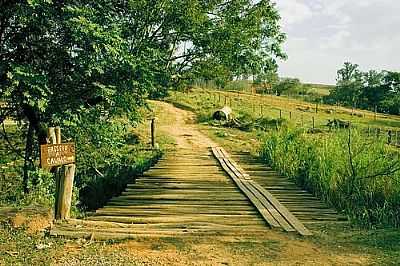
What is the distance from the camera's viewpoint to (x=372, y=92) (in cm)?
5138

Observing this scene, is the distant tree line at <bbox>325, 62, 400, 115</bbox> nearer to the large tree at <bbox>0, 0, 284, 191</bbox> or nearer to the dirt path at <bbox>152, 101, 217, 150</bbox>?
the dirt path at <bbox>152, 101, 217, 150</bbox>

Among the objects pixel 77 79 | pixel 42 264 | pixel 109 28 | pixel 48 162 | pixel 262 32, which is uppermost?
pixel 262 32

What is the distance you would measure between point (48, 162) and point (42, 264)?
57.3 inches

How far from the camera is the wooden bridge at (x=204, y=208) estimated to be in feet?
18.3

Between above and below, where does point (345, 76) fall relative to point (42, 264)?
above

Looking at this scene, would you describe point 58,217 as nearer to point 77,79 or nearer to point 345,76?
point 77,79

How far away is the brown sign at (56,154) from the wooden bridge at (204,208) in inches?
28.2

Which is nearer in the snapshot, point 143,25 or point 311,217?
point 311,217

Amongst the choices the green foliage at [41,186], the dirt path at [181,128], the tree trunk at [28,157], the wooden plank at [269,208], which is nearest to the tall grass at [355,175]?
the wooden plank at [269,208]

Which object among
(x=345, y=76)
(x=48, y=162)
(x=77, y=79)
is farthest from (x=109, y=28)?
(x=345, y=76)

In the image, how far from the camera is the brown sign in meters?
5.43

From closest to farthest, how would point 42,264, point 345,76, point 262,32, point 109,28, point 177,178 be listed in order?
1. point 42,264
2. point 109,28
3. point 177,178
4. point 262,32
5. point 345,76

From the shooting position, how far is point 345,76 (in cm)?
6359

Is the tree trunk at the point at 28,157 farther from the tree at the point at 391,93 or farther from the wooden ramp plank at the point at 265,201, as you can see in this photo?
the tree at the point at 391,93
